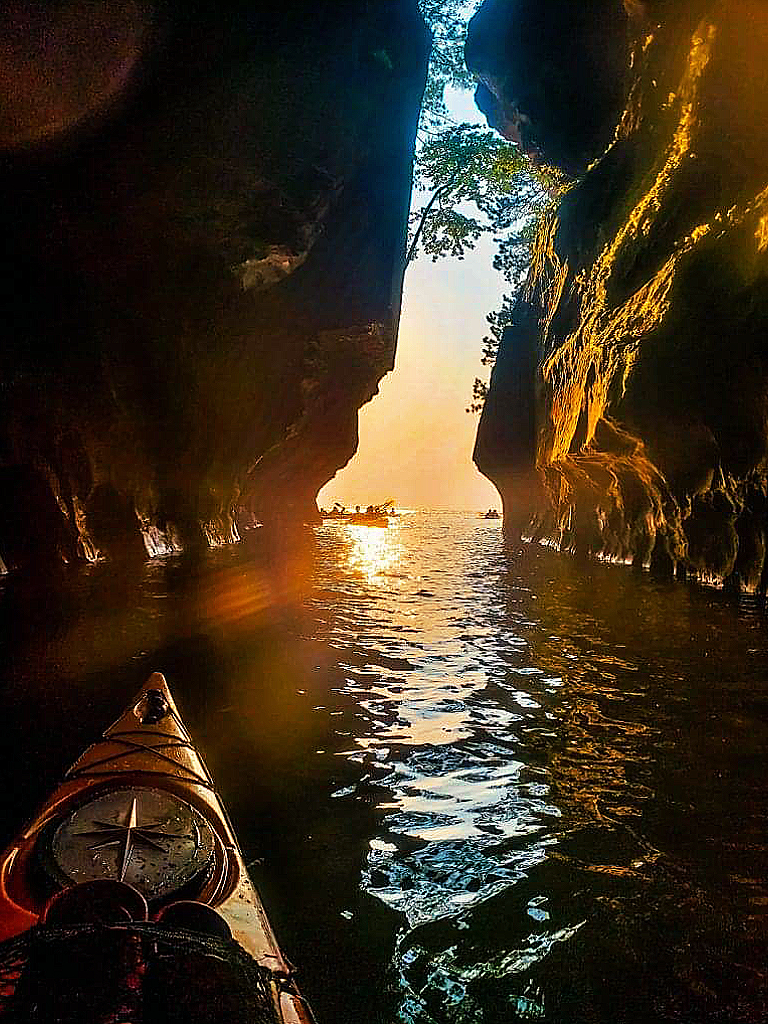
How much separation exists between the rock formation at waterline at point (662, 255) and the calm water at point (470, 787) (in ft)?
17.6

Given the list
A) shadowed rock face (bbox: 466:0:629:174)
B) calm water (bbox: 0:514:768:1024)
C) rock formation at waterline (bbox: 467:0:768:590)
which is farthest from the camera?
shadowed rock face (bbox: 466:0:629:174)

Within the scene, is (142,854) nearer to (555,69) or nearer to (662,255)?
(662,255)

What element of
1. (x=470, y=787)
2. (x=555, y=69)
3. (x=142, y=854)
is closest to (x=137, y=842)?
(x=142, y=854)

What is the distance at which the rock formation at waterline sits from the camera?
1034 cm

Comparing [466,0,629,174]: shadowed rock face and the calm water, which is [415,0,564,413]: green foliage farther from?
the calm water

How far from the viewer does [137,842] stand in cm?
278

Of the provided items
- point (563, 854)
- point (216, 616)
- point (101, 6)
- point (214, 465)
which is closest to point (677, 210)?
point (101, 6)

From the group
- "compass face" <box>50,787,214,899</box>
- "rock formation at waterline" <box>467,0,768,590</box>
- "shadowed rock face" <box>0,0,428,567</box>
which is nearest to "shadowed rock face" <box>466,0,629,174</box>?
"rock formation at waterline" <box>467,0,768,590</box>

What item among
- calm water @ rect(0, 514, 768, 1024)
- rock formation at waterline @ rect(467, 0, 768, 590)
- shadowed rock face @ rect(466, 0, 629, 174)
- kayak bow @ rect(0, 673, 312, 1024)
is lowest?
calm water @ rect(0, 514, 768, 1024)

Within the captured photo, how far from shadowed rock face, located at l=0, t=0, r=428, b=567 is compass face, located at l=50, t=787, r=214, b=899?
7.66m

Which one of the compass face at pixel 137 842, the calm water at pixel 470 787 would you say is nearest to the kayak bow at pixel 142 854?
the compass face at pixel 137 842

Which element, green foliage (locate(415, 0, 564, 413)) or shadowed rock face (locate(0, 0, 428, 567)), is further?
green foliage (locate(415, 0, 564, 413))

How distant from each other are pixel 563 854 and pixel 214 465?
69.6 ft

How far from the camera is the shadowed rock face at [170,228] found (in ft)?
27.4
